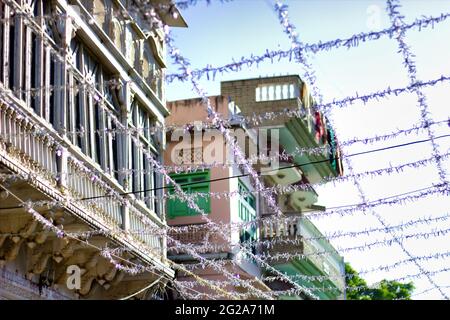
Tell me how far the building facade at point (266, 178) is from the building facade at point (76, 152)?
429 centimetres

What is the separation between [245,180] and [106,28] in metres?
8.75

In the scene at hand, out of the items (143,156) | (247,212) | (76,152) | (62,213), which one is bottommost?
(62,213)

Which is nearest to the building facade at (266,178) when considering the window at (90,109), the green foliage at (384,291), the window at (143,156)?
the window at (143,156)

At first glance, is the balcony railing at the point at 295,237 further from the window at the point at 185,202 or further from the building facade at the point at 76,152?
the building facade at the point at 76,152

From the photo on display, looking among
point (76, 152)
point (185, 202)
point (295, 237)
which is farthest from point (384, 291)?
point (76, 152)

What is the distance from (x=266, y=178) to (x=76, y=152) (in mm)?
12394

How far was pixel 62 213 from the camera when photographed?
13.2 metres

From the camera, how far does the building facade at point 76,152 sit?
12.3 meters

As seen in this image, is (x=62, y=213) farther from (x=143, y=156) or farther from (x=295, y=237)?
(x=295, y=237)

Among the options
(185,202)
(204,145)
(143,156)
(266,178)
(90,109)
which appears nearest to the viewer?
(90,109)

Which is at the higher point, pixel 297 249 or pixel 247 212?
pixel 247 212

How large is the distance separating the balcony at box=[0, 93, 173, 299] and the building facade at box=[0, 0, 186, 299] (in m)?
0.02
